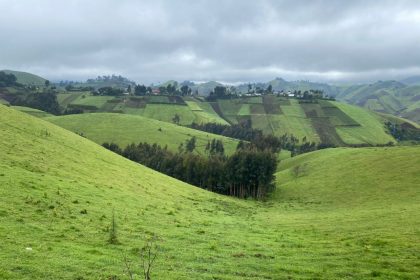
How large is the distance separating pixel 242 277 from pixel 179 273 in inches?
144

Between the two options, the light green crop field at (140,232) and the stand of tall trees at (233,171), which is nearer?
the light green crop field at (140,232)

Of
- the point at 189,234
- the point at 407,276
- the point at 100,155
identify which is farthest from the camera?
the point at 100,155

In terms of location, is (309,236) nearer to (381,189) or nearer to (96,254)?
(96,254)

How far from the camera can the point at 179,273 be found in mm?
21203

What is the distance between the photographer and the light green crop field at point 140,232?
2195 cm

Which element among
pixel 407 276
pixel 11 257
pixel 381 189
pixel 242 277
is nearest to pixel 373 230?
pixel 407 276

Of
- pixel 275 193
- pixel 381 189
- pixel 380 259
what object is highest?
pixel 380 259

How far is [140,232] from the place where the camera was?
30922 mm

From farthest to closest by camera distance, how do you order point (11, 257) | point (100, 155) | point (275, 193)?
point (275, 193)
point (100, 155)
point (11, 257)

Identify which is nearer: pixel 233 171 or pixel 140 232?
pixel 140 232

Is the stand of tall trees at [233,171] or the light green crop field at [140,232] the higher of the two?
the light green crop field at [140,232]

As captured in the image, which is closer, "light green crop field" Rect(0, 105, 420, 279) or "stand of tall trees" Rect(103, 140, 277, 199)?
"light green crop field" Rect(0, 105, 420, 279)

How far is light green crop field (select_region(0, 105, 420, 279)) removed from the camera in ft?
72.0

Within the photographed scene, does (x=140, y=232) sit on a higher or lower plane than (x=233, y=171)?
higher
